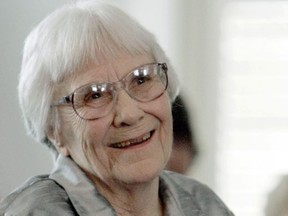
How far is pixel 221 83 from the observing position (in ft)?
9.88

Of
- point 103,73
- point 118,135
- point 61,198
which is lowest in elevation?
point 61,198

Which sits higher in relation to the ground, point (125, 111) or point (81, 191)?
point (125, 111)

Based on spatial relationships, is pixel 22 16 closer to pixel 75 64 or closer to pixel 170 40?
pixel 170 40

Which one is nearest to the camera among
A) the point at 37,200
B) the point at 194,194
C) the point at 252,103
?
the point at 37,200

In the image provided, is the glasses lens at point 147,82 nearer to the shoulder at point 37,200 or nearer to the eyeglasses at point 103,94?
the eyeglasses at point 103,94

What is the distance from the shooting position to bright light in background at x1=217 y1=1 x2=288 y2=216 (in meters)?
2.95

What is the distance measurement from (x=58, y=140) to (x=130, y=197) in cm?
19

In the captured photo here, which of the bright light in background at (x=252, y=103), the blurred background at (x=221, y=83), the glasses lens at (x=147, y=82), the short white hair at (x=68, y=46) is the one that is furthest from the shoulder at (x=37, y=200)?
the bright light in background at (x=252, y=103)

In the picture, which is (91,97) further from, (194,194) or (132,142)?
(194,194)

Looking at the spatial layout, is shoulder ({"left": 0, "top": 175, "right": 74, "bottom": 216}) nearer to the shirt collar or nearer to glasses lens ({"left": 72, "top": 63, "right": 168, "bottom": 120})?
the shirt collar

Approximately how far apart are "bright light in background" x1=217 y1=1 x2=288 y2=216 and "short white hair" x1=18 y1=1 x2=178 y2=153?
1605 mm

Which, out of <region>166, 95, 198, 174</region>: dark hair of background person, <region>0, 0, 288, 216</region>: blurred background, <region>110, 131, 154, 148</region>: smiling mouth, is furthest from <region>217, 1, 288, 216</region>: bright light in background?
<region>110, 131, 154, 148</region>: smiling mouth

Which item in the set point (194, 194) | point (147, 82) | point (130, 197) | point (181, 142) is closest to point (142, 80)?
point (147, 82)

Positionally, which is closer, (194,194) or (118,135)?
(118,135)
